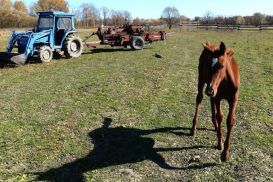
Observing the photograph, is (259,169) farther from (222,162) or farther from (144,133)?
(144,133)

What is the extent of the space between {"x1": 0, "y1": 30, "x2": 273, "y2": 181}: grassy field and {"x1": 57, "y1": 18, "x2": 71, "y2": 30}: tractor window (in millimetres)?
5448

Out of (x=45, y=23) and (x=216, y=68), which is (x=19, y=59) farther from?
(x=216, y=68)

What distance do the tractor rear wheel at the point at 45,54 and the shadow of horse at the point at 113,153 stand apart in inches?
389

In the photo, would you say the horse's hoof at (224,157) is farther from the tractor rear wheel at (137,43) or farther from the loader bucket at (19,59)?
the tractor rear wheel at (137,43)

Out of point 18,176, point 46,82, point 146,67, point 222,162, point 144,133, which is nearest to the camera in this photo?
point 18,176

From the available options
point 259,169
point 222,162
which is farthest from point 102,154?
point 259,169

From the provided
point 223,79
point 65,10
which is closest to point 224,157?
point 223,79

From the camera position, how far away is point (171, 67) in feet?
51.4

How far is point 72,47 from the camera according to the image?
1930 centimetres

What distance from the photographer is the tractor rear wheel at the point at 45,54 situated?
1692 centimetres

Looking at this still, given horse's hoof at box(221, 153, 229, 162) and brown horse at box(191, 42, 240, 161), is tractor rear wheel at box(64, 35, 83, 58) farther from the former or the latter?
horse's hoof at box(221, 153, 229, 162)

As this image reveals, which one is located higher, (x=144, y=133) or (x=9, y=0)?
(x=9, y=0)

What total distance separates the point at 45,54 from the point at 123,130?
10455 millimetres

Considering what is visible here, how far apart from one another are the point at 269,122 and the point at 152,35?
1645 centimetres
